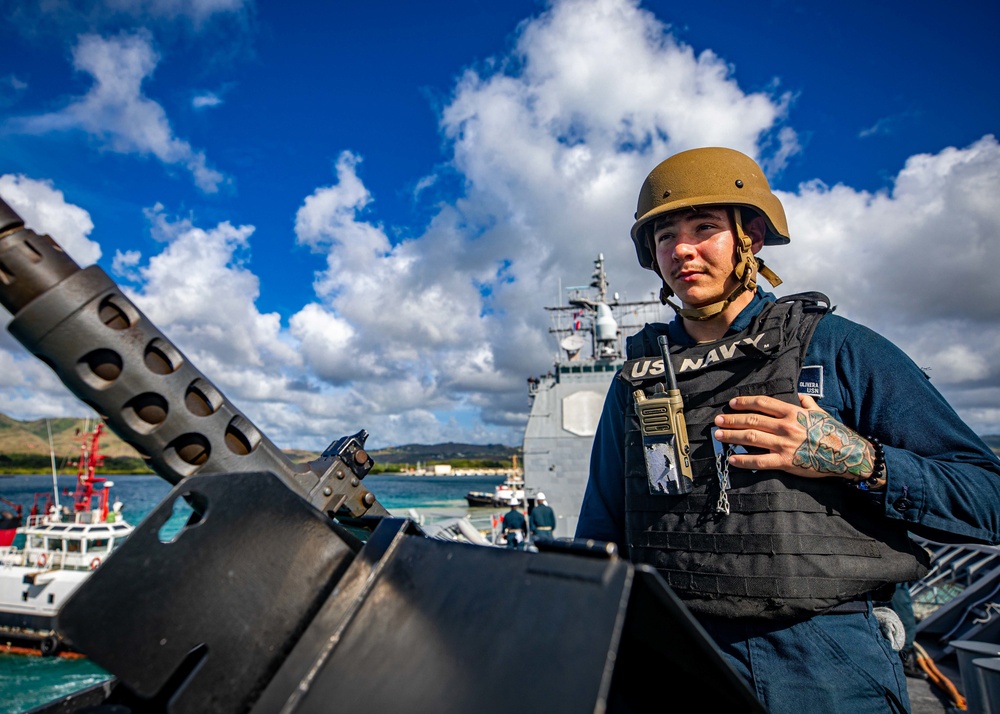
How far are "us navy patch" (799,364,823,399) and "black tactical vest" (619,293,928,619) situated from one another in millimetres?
51

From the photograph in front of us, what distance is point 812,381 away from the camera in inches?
71.5

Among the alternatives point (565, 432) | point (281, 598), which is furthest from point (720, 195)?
point (565, 432)

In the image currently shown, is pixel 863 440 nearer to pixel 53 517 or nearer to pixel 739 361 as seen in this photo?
pixel 739 361

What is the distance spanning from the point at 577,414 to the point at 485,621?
18.9 metres

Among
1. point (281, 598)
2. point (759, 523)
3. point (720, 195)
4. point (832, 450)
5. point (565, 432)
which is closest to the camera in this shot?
point (281, 598)

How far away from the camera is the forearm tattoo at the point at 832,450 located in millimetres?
1613

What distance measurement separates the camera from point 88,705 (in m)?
1.21

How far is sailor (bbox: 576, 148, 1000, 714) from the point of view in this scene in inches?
61.9

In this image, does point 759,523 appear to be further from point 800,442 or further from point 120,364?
point 120,364

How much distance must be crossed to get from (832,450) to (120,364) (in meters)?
1.84

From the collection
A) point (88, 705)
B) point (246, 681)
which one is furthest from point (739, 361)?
point (88, 705)

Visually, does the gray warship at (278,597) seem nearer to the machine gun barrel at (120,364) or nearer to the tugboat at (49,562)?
the machine gun barrel at (120,364)

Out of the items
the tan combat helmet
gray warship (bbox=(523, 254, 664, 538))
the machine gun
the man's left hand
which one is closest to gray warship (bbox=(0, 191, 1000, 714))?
the machine gun

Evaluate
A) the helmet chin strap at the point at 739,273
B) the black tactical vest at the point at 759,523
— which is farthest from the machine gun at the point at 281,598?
the helmet chin strap at the point at 739,273
